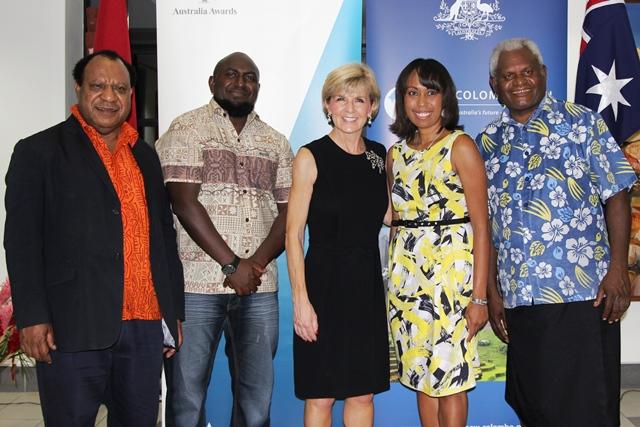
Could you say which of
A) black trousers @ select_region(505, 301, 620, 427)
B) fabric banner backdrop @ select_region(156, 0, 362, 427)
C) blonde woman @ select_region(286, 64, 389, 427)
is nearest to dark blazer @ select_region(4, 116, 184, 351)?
blonde woman @ select_region(286, 64, 389, 427)

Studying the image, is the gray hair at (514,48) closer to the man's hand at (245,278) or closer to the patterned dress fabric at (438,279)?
the patterned dress fabric at (438,279)

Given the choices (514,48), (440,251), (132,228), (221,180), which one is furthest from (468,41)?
(132,228)

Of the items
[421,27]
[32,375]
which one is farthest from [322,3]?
[32,375]

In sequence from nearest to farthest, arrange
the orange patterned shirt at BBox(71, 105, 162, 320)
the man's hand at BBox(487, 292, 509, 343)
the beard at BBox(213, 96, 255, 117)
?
1. the orange patterned shirt at BBox(71, 105, 162, 320)
2. the man's hand at BBox(487, 292, 509, 343)
3. the beard at BBox(213, 96, 255, 117)

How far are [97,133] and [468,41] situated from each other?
83.2 inches

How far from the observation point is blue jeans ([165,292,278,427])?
2.72 m

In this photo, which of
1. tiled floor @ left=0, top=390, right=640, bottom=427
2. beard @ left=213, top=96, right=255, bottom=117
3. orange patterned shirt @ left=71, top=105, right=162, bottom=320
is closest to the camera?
orange patterned shirt @ left=71, top=105, right=162, bottom=320

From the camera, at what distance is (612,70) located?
337 centimetres

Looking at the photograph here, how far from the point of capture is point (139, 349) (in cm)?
227

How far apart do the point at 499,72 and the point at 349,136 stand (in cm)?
68

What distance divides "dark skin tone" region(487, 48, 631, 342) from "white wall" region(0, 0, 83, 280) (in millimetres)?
3254

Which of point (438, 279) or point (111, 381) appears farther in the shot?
point (438, 279)

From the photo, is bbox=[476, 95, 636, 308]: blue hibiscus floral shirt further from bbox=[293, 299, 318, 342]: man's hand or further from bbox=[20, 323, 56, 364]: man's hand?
bbox=[20, 323, 56, 364]: man's hand

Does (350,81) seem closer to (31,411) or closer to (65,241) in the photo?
(65,241)
